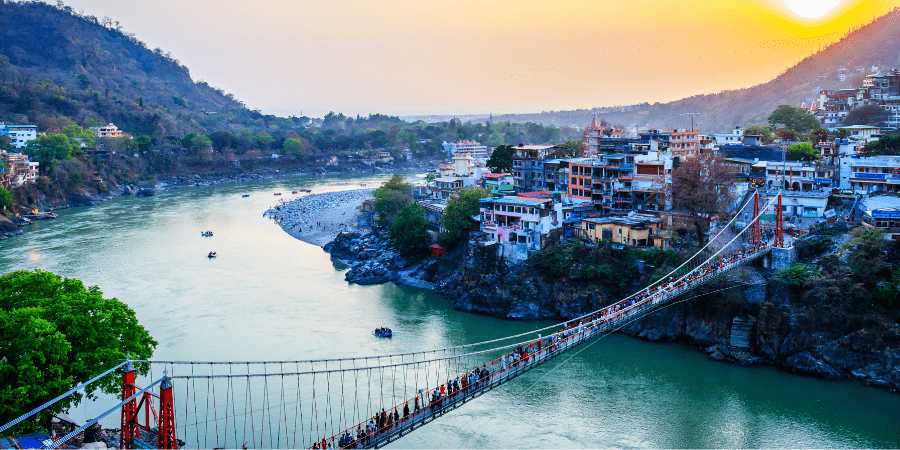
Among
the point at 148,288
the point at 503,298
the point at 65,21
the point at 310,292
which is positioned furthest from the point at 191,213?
the point at 65,21

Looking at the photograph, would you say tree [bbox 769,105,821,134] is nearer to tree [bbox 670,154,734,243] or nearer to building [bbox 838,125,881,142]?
building [bbox 838,125,881,142]

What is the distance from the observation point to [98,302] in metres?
9.16

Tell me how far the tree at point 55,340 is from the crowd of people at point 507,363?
2.85 meters

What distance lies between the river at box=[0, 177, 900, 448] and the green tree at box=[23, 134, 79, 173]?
1123 cm

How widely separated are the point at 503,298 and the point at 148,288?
888cm

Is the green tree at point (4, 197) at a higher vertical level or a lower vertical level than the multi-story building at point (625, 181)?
lower

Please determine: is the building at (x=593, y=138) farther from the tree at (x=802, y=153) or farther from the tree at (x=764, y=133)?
the tree at (x=802, y=153)

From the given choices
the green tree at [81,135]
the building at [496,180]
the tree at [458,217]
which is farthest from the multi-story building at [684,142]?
the green tree at [81,135]

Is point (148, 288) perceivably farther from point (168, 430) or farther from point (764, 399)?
point (764, 399)

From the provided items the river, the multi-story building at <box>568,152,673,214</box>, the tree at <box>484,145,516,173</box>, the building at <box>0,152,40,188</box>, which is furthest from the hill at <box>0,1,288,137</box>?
the multi-story building at <box>568,152,673,214</box>

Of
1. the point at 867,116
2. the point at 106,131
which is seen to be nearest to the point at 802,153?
the point at 867,116

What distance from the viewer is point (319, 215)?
92.6 feet

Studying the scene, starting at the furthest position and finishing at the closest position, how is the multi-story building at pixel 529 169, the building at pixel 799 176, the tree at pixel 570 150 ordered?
the tree at pixel 570 150
the multi-story building at pixel 529 169
the building at pixel 799 176

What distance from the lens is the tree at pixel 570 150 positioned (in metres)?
23.7
